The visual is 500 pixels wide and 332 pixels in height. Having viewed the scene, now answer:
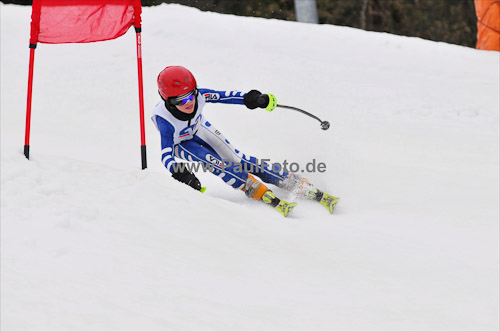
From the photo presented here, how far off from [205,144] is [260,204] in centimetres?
72

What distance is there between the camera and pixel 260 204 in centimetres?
429

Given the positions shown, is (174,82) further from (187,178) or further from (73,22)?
(73,22)

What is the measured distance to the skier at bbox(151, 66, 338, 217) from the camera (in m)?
4.09

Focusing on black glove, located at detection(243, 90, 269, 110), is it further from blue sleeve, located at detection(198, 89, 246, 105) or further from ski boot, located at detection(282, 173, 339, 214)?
ski boot, located at detection(282, 173, 339, 214)

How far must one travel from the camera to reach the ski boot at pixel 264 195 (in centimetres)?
409

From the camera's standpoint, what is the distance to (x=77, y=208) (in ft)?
10.2

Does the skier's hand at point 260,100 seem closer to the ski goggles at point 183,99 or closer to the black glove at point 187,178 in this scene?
the ski goggles at point 183,99

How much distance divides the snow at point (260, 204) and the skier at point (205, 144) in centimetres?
17

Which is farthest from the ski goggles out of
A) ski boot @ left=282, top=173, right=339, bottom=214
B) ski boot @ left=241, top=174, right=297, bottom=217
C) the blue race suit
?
ski boot @ left=282, top=173, right=339, bottom=214

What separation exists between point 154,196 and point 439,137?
10.4ft

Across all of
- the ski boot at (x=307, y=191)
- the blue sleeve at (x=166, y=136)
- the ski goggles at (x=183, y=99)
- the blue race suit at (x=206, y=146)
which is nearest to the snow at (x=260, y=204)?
the ski boot at (x=307, y=191)

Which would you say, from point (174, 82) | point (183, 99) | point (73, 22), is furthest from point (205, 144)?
point (73, 22)

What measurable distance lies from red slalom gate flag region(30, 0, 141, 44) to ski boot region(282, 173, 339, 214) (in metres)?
1.82

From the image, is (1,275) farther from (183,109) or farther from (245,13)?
(245,13)
